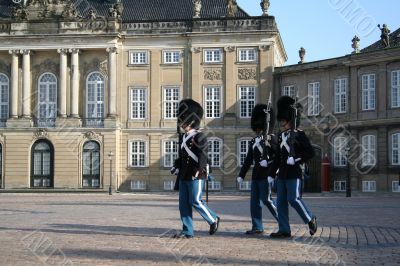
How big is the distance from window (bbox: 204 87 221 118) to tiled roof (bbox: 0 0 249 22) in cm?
547

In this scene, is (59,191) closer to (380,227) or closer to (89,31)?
(89,31)

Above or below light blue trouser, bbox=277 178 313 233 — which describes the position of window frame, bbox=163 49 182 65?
above

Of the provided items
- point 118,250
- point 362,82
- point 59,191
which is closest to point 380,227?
point 118,250

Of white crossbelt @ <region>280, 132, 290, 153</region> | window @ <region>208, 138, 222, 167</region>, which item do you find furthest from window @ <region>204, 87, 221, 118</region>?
white crossbelt @ <region>280, 132, 290, 153</region>

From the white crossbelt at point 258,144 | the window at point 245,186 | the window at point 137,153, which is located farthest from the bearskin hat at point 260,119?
the window at point 137,153

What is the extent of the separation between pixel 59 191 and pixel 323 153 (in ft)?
54.5

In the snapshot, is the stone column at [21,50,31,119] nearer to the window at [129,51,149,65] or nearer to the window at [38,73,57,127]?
the window at [38,73,57,127]

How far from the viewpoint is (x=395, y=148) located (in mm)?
43406

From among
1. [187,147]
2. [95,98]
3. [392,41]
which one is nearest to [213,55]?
[95,98]

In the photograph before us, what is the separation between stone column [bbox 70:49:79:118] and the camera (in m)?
50.9

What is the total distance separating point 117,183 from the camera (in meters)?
50.8

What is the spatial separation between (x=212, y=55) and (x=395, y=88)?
505 inches

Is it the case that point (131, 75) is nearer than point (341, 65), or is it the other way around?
point (341, 65)

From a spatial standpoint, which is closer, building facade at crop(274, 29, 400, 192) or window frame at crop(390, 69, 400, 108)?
window frame at crop(390, 69, 400, 108)
